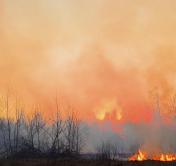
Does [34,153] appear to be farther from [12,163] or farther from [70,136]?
[70,136]

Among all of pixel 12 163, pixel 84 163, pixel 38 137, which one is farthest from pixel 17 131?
pixel 84 163

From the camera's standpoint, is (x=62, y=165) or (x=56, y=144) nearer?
(x=62, y=165)

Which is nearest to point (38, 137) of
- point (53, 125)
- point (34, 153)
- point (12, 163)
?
point (53, 125)

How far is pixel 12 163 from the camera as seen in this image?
40.8 m

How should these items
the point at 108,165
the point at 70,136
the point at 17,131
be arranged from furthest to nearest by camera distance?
the point at 70,136
the point at 17,131
the point at 108,165

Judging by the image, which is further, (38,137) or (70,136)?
(70,136)

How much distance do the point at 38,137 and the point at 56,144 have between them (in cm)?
1467

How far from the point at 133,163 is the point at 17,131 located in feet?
137

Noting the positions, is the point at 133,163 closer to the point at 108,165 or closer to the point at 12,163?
the point at 108,165

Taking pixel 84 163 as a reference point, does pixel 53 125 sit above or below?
above

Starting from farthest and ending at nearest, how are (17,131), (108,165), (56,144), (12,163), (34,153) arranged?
(17,131), (56,144), (34,153), (12,163), (108,165)

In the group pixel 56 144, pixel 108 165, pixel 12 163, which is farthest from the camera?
pixel 56 144

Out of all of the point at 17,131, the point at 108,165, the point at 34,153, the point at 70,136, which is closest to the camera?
the point at 108,165

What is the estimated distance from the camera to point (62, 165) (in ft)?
127
